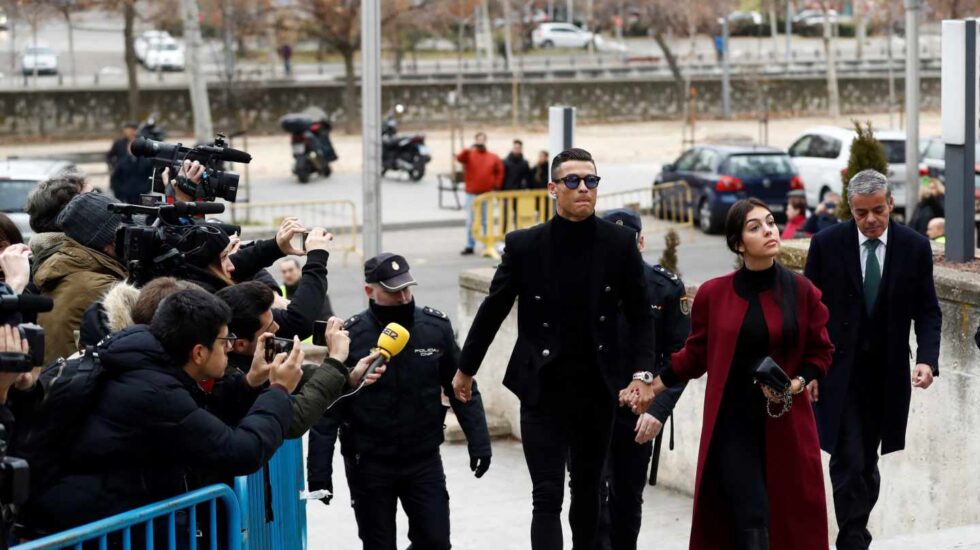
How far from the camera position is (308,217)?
28.0 m

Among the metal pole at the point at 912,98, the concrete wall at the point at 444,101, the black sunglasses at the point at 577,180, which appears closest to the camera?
the black sunglasses at the point at 577,180

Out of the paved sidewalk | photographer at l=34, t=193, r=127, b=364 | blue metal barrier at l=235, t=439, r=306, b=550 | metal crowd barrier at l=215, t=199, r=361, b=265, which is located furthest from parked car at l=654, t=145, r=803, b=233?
photographer at l=34, t=193, r=127, b=364

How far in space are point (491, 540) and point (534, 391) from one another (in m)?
2.76

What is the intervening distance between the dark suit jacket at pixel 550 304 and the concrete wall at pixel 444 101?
39.8m

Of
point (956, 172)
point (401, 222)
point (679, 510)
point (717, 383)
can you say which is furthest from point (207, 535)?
point (401, 222)

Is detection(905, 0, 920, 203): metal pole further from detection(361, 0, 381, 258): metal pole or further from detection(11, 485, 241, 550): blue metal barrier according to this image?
detection(11, 485, 241, 550): blue metal barrier

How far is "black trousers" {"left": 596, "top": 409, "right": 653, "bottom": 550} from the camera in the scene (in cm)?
764

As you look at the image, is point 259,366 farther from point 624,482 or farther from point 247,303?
point 624,482

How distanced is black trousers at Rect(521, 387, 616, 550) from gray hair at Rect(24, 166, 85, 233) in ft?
7.96

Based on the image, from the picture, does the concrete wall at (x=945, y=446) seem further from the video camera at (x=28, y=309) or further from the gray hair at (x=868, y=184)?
the video camera at (x=28, y=309)

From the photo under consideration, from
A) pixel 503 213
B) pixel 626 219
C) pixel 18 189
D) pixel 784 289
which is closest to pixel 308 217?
pixel 503 213

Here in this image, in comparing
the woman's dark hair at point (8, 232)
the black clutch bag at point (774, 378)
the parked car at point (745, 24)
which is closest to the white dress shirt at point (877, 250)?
the black clutch bag at point (774, 378)

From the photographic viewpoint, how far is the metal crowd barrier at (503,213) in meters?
22.3

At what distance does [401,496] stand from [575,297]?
134cm
